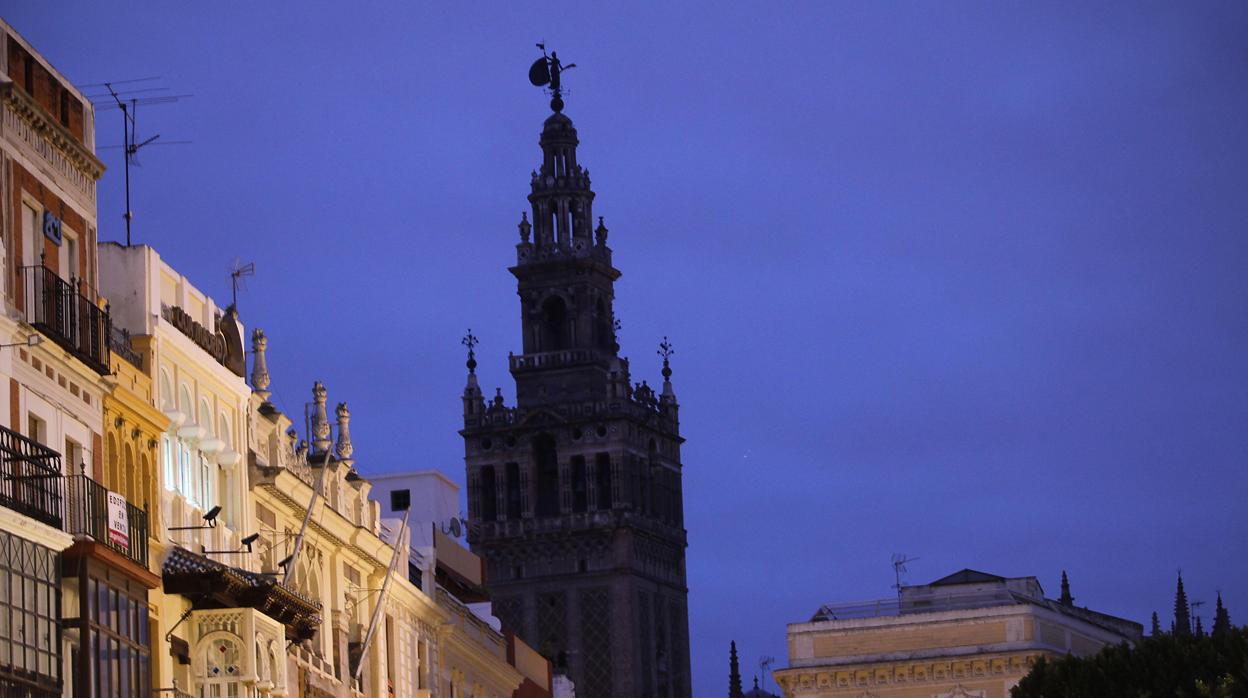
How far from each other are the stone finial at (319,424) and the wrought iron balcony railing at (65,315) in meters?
17.3

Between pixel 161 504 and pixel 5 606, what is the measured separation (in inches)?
426

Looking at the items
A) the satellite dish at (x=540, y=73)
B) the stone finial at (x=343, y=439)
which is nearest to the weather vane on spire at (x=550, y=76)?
the satellite dish at (x=540, y=73)

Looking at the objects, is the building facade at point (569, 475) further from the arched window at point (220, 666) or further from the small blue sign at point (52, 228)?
the small blue sign at point (52, 228)

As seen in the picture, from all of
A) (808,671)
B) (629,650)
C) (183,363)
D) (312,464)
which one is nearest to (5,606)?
(183,363)

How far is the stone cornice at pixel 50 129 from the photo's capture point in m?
47.3

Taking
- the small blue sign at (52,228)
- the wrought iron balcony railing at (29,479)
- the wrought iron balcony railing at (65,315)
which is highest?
the small blue sign at (52,228)

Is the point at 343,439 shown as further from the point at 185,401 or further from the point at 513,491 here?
the point at 513,491

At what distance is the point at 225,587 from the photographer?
173 feet

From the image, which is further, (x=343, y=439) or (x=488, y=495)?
(x=488, y=495)

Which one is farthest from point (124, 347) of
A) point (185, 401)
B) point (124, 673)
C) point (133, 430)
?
point (124, 673)

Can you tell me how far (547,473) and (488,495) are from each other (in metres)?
3.63

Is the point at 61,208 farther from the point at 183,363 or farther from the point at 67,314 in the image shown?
Result: the point at 183,363

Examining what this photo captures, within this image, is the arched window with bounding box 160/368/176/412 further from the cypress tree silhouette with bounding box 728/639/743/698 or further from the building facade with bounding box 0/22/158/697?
the cypress tree silhouette with bounding box 728/639/743/698

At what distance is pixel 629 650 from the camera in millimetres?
171250
